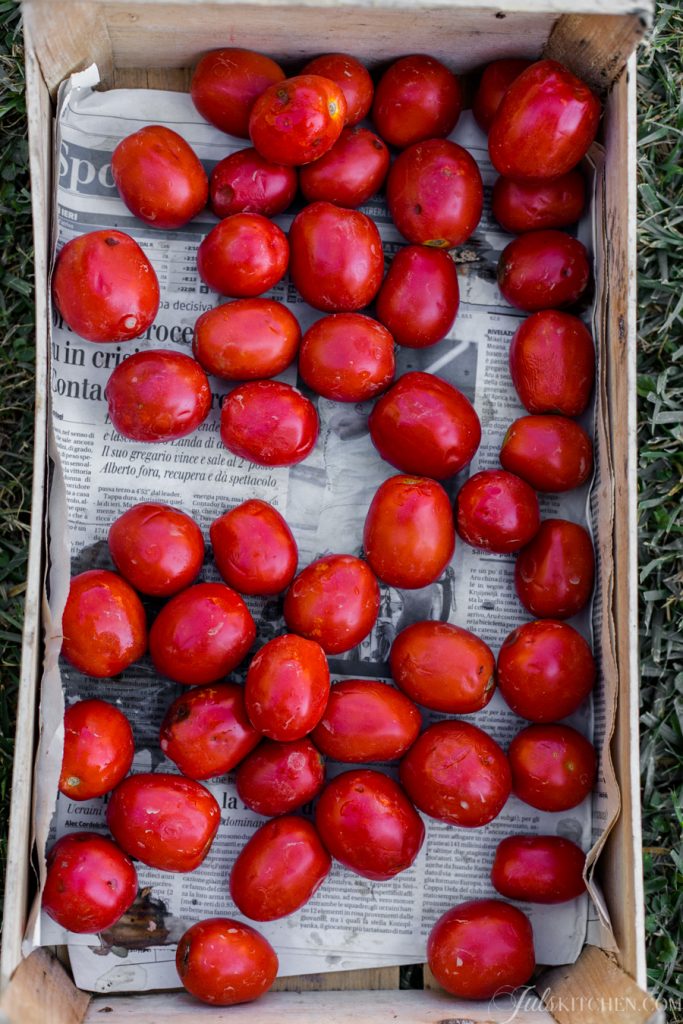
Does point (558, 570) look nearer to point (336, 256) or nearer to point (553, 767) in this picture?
point (553, 767)

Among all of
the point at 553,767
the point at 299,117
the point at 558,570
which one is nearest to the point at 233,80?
the point at 299,117

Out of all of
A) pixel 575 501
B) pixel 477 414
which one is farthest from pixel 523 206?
pixel 575 501

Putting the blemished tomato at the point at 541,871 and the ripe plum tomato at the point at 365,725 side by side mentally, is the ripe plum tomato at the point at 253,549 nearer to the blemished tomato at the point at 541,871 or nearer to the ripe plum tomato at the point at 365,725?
the ripe plum tomato at the point at 365,725

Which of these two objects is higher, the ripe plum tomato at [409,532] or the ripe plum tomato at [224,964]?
the ripe plum tomato at [409,532]

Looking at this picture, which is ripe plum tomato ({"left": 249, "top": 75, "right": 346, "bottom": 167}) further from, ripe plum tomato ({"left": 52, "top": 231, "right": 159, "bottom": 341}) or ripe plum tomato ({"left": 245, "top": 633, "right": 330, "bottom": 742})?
ripe plum tomato ({"left": 245, "top": 633, "right": 330, "bottom": 742})

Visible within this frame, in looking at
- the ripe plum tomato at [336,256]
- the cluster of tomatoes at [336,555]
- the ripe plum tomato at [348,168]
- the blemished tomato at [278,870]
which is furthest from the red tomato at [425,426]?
the blemished tomato at [278,870]

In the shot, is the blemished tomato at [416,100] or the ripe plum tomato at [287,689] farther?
the blemished tomato at [416,100]
